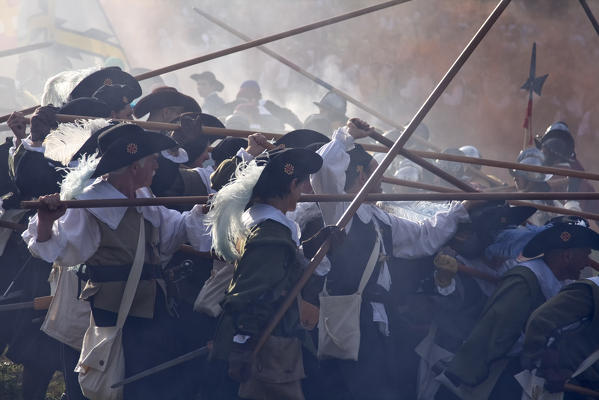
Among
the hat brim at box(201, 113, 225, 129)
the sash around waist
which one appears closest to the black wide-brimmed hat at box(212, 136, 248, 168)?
the hat brim at box(201, 113, 225, 129)

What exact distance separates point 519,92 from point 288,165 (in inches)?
377

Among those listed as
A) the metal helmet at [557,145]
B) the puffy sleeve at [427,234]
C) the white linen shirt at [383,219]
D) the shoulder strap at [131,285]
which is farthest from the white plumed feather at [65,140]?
the metal helmet at [557,145]

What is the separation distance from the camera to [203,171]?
16.6 ft

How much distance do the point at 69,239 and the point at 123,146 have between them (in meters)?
0.57

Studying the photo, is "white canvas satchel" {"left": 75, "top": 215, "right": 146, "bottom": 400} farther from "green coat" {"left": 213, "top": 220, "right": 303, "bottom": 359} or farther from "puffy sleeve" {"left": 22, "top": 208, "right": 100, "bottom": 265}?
"green coat" {"left": 213, "top": 220, "right": 303, "bottom": 359}

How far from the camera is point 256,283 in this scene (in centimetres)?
341

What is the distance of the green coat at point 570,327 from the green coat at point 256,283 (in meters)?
1.63

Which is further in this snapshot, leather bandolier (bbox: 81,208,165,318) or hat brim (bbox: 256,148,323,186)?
leather bandolier (bbox: 81,208,165,318)

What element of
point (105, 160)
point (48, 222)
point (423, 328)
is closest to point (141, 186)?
point (105, 160)

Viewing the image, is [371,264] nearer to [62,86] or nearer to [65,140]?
[65,140]

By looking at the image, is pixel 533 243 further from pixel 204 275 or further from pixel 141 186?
pixel 141 186

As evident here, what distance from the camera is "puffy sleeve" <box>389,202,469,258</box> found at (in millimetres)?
4863

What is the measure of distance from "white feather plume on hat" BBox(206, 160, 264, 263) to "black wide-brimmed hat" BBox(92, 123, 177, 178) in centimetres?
48

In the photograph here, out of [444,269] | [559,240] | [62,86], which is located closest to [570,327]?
[559,240]
